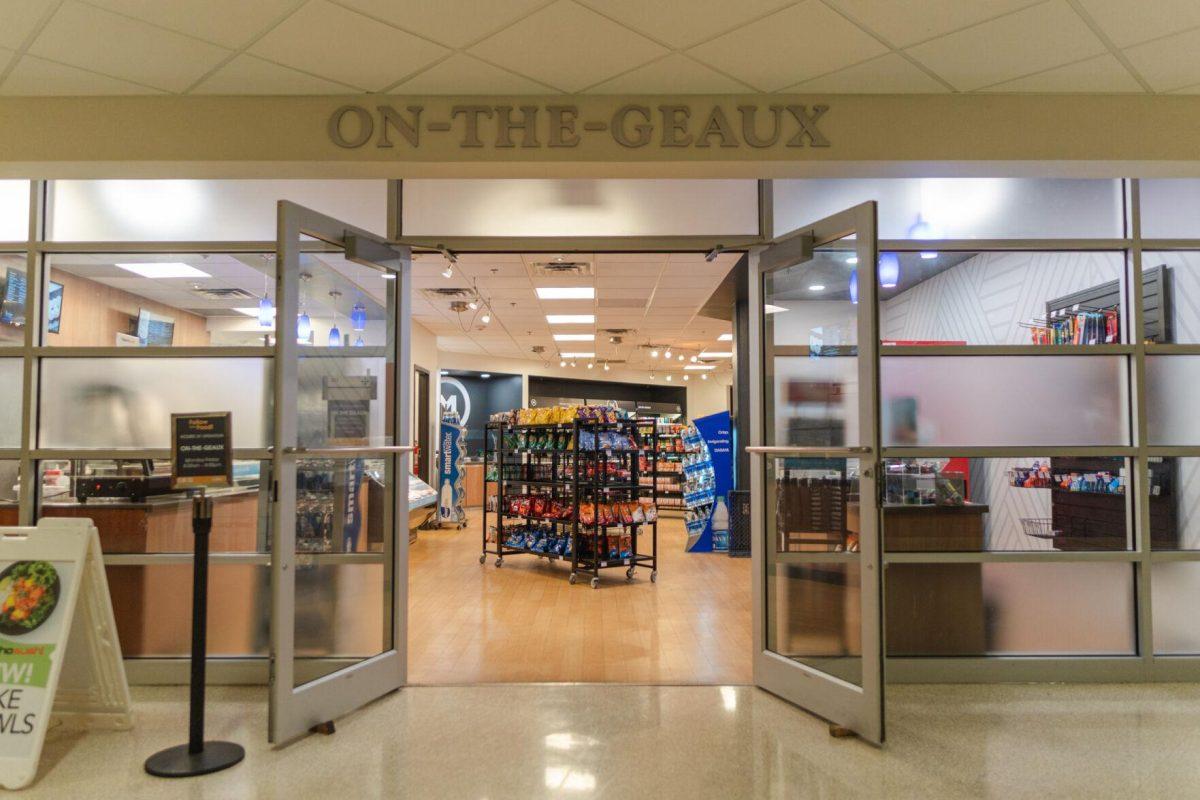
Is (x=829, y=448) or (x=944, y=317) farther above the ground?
(x=944, y=317)

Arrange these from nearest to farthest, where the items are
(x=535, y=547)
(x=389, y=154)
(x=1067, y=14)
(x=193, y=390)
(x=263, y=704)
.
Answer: (x=1067, y=14), (x=389, y=154), (x=263, y=704), (x=193, y=390), (x=535, y=547)

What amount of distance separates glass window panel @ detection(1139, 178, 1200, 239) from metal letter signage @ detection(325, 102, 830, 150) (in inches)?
80.1

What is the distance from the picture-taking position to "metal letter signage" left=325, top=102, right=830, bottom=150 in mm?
3506

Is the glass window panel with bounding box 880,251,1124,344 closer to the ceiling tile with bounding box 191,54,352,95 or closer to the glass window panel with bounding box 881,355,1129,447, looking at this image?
the glass window panel with bounding box 881,355,1129,447

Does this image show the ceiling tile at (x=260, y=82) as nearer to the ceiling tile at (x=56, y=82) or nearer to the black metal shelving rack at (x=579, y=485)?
the ceiling tile at (x=56, y=82)

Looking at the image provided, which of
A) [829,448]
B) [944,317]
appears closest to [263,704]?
[829,448]

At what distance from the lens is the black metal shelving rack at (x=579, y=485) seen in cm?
716

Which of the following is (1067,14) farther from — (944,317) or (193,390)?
(193,390)

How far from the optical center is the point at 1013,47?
10.2 ft

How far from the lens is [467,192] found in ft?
13.7

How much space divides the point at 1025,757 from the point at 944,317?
7.48ft

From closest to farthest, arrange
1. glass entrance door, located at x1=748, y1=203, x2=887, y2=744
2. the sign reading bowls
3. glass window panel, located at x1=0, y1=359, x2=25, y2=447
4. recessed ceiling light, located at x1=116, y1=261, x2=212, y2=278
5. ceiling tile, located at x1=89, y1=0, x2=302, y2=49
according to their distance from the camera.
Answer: ceiling tile, located at x1=89, y1=0, x2=302, y2=49 → the sign reading bowls → glass entrance door, located at x1=748, y1=203, x2=887, y2=744 → glass window panel, located at x1=0, y1=359, x2=25, y2=447 → recessed ceiling light, located at x1=116, y1=261, x2=212, y2=278

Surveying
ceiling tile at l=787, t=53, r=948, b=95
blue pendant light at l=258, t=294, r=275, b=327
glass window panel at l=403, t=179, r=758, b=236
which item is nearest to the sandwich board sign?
blue pendant light at l=258, t=294, r=275, b=327

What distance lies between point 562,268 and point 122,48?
207 inches
